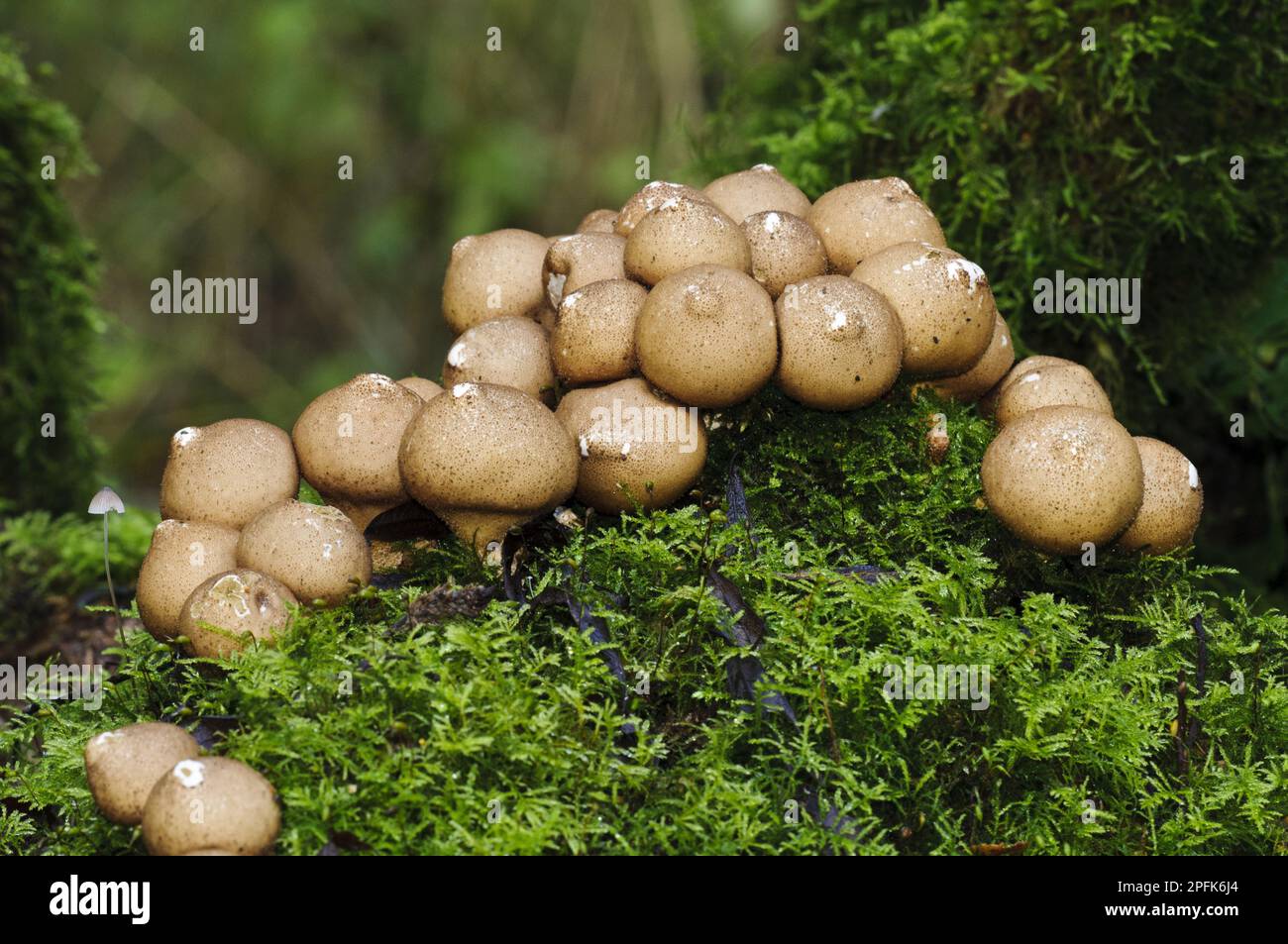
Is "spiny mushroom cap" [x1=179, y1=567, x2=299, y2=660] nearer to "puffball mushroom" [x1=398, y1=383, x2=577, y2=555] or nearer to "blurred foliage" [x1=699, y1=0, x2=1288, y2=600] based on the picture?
"puffball mushroom" [x1=398, y1=383, x2=577, y2=555]

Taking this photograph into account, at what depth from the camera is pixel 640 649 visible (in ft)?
6.74

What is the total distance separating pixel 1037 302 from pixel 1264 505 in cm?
146

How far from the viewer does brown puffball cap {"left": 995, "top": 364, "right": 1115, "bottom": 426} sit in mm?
2338

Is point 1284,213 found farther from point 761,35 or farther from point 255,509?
point 255,509

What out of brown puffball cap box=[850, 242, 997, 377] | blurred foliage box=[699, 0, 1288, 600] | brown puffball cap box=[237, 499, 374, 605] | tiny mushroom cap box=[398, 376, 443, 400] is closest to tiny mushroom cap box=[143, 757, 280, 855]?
brown puffball cap box=[237, 499, 374, 605]

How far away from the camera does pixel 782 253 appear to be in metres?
2.30

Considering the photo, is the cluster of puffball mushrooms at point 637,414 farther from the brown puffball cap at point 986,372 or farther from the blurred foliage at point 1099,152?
the blurred foliage at point 1099,152

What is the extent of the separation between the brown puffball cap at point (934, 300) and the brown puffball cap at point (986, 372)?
0.14 m

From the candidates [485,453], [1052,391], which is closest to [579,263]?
[485,453]

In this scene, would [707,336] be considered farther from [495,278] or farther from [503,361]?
[495,278]

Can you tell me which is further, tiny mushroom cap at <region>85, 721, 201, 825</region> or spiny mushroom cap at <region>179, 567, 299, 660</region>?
spiny mushroom cap at <region>179, 567, 299, 660</region>

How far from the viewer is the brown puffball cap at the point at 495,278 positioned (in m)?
2.54
